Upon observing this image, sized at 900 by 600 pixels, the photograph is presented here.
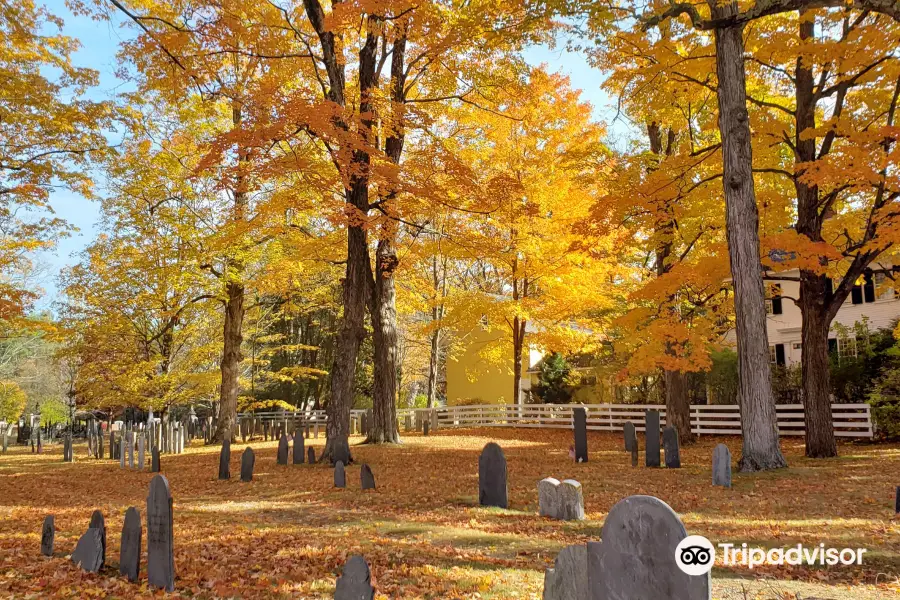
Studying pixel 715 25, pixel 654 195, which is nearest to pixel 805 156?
pixel 654 195

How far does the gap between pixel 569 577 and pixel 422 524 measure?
456cm

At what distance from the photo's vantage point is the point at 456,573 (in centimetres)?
577

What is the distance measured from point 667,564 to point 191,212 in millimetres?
22324

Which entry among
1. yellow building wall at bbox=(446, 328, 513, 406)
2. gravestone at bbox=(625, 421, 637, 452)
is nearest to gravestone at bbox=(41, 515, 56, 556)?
gravestone at bbox=(625, 421, 637, 452)

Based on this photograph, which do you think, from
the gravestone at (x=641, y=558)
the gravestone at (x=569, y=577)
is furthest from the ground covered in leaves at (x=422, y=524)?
the gravestone at (x=641, y=558)

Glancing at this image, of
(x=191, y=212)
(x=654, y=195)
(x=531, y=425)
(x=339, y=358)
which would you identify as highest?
(x=191, y=212)

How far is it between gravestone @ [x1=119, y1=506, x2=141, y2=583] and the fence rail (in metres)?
19.1

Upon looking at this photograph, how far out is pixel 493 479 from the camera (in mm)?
9422

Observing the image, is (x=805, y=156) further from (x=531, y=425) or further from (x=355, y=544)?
(x=531, y=425)

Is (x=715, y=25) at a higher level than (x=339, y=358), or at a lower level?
higher

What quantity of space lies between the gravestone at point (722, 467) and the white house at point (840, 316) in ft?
45.5

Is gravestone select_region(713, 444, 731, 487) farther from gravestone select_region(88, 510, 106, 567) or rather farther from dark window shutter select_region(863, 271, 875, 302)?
dark window shutter select_region(863, 271, 875, 302)

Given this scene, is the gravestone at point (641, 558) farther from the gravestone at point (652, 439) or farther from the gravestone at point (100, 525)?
the gravestone at point (652, 439)

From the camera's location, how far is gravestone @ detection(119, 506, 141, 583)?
5.96m
